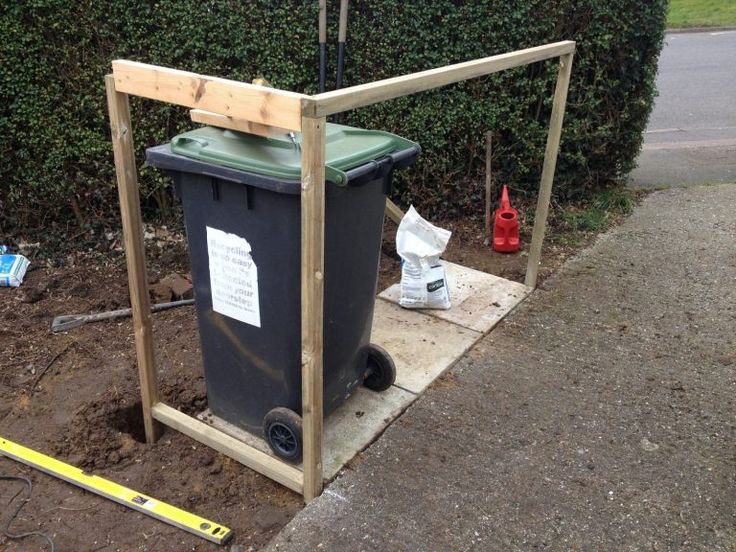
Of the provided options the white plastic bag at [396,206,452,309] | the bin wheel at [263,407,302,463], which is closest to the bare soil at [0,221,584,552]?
the bin wheel at [263,407,302,463]

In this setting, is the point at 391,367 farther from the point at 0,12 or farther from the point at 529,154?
the point at 0,12

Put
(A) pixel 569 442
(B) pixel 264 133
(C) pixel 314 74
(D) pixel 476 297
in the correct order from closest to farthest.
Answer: (B) pixel 264 133 < (A) pixel 569 442 < (D) pixel 476 297 < (C) pixel 314 74

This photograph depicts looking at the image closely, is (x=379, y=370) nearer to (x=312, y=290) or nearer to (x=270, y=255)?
(x=270, y=255)

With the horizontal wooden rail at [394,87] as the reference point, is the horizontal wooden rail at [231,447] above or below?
below

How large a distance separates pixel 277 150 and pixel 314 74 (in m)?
2.58

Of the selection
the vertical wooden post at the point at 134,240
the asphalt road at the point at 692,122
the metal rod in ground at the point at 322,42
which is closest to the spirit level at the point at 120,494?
the vertical wooden post at the point at 134,240

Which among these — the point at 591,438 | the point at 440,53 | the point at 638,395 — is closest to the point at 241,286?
the point at 591,438

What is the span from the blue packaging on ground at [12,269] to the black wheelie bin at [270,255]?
215 cm

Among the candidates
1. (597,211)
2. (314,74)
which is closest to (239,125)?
(314,74)

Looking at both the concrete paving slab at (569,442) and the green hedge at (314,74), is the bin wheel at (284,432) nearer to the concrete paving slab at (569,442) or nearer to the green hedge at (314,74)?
the concrete paving slab at (569,442)

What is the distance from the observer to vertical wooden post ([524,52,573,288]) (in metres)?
3.82

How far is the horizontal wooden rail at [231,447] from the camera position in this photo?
8.71 ft

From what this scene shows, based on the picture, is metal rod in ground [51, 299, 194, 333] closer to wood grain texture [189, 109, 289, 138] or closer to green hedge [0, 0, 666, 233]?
green hedge [0, 0, 666, 233]

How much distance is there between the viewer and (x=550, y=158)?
3980mm
